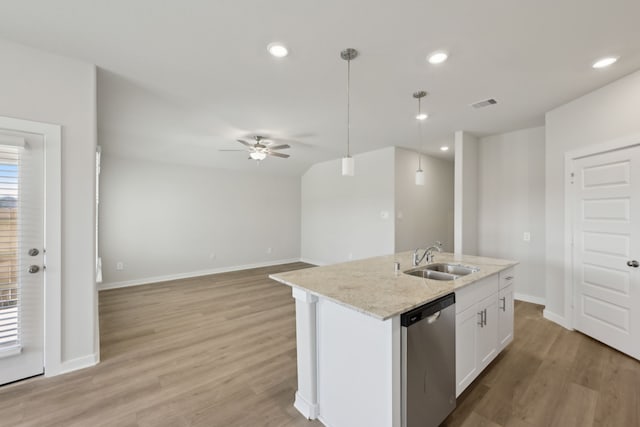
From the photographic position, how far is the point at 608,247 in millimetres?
2875

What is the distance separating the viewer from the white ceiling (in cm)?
182

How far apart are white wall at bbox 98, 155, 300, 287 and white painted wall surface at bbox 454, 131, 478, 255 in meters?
4.36

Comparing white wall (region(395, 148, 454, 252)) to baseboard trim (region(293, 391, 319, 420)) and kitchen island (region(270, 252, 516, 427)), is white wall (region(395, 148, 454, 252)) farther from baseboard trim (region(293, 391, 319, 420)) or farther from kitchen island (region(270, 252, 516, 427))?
baseboard trim (region(293, 391, 319, 420))

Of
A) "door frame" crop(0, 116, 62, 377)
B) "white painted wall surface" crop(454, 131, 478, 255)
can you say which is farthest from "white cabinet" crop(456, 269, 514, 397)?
"door frame" crop(0, 116, 62, 377)

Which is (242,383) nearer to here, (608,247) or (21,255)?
(21,255)

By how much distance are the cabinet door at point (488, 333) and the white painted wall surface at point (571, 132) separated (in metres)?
1.73

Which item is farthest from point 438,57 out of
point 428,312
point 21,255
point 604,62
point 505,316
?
point 21,255

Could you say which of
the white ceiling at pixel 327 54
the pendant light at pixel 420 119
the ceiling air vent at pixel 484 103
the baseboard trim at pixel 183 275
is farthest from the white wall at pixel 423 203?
the baseboard trim at pixel 183 275

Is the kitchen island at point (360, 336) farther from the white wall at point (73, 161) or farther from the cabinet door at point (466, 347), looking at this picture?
the white wall at point (73, 161)

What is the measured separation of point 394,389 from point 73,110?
11.0 feet

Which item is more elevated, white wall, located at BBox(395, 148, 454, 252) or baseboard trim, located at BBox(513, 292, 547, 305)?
white wall, located at BBox(395, 148, 454, 252)

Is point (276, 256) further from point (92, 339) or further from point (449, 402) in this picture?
point (449, 402)

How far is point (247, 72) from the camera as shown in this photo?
2619 millimetres

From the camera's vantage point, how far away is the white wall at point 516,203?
4.14 metres
